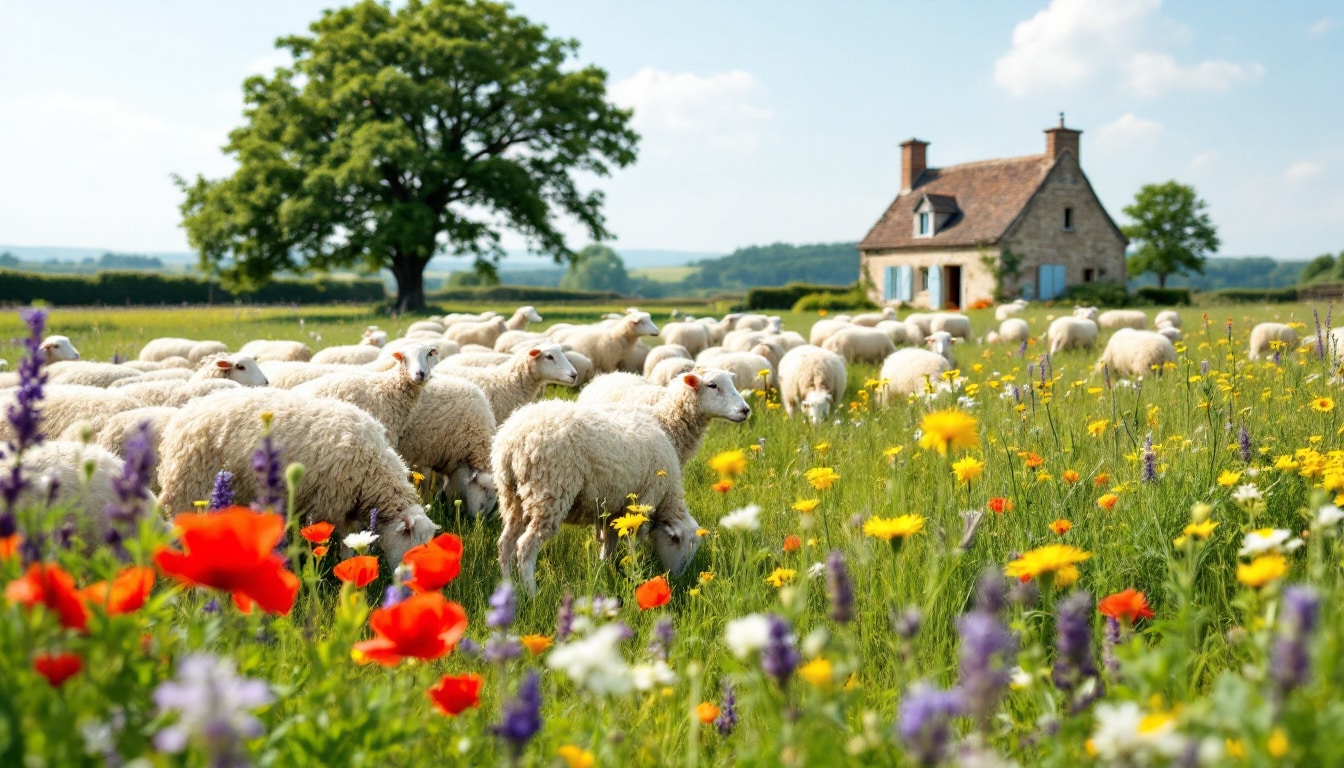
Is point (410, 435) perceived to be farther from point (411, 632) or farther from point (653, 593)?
point (411, 632)

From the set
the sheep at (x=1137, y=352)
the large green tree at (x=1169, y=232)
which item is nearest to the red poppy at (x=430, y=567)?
the sheep at (x=1137, y=352)

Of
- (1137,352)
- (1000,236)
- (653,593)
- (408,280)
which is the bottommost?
(1137,352)

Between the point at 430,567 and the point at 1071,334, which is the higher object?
the point at 430,567

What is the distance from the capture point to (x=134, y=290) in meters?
47.2

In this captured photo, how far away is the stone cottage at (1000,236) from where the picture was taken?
1588 inches

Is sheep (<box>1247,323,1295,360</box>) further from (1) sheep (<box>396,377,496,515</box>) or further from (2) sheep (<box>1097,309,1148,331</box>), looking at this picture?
(1) sheep (<box>396,377,496,515</box>)

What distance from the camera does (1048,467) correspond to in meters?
4.82

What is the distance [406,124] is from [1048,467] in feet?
104

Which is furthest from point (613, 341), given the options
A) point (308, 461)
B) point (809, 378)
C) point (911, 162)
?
point (911, 162)

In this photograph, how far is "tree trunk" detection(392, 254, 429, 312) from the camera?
33.1m

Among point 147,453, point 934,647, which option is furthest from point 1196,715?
point 934,647

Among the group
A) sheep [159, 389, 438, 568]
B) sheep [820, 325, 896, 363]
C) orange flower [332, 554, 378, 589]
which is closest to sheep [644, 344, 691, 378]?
sheep [820, 325, 896, 363]

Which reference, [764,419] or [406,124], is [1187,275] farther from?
[764,419]

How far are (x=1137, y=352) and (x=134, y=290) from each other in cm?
4987
